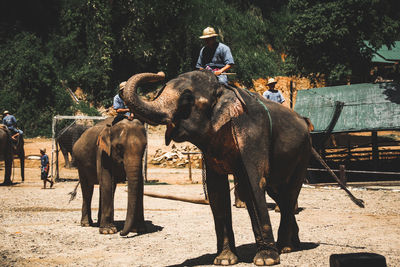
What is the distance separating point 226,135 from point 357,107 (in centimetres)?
1430

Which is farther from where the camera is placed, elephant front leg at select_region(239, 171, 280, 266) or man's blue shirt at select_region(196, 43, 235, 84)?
man's blue shirt at select_region(196, 43, 235, 84)

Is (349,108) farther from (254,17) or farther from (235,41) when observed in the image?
(254,17)

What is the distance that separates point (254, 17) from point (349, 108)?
2738 centimetres

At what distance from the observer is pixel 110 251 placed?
7207 mm

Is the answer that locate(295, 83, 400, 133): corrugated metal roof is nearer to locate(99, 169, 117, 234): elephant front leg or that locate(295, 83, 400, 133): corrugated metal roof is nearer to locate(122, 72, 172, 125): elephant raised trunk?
locate(99, 169, 117, 234): elephant front leg

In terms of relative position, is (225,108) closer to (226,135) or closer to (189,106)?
(226,135)

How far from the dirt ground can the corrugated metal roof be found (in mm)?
4387

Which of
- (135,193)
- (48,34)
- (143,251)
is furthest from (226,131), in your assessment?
(48,34)

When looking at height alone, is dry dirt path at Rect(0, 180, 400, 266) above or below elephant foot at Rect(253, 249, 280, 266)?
below

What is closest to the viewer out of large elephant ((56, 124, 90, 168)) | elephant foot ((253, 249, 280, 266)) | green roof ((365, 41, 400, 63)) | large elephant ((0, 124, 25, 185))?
elephant foot ((253, 249, 280, 266))

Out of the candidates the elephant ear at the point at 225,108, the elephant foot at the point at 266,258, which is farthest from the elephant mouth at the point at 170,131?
the elephant foot at the point at 266,258

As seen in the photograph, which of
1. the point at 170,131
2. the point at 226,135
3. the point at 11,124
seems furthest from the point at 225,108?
the point at 11,124

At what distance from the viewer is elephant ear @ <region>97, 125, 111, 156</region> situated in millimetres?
9077

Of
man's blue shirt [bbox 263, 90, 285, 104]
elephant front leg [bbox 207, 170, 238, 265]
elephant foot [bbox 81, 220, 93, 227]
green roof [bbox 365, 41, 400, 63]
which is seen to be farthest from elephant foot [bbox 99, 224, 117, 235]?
green roof [bbox 365, 41, 400, 63]
